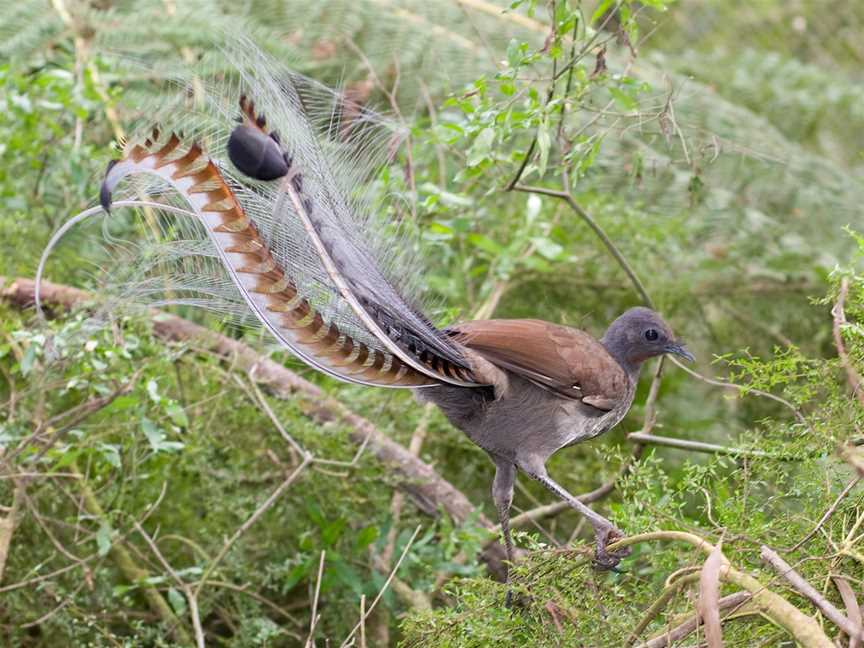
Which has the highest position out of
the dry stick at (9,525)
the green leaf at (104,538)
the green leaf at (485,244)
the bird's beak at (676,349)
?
the bird's beak at (676,349)

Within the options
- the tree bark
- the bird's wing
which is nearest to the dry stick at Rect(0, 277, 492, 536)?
the tree bark

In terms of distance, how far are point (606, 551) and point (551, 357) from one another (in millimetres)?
621

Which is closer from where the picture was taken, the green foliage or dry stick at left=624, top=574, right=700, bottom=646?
dry stick at left=624, top=574, right=700, bottom=646

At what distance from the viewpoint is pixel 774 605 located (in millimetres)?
2088

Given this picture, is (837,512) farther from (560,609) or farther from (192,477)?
(192,477)

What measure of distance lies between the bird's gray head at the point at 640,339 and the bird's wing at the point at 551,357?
0.44 ft

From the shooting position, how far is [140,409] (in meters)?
3.64

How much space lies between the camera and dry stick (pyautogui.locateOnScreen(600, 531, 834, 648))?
1.99 m

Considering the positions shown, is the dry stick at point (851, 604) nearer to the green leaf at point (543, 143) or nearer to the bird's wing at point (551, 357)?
the bird's wing at point (551, 357)

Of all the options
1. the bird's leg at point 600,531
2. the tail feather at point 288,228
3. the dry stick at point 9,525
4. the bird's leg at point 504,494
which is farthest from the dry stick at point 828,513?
the dry stick at point 9,525

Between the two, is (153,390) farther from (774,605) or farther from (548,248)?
(774,605)

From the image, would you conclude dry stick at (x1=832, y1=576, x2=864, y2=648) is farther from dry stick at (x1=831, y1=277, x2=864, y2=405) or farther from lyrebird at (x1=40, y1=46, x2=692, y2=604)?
lyrebird at (x1=40, y1=46, x2=692, y2=604)

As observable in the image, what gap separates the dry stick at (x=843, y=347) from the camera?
215cm

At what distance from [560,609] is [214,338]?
1995mm
